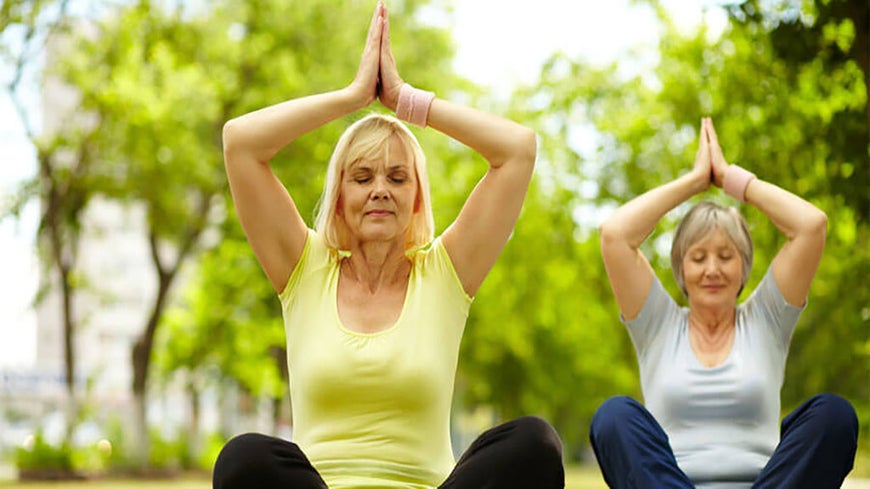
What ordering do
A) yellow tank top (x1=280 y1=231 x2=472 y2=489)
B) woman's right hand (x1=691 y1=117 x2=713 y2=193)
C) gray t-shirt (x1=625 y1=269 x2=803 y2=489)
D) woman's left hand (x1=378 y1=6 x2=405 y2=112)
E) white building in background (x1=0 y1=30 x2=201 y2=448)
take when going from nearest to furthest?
yellow tank top (x1=280 y1=231 x2=472 y2=489), woman's left hand (x1=378 y1=6 x2=405 y2=112), gray t-shirt (x1=625 y1=269 x2=803 y2=489), woman's right hand (x1=691 y1=117 x2=713 y2=193), white building in background (x1=0 y1=30 x2=201 y2=448)

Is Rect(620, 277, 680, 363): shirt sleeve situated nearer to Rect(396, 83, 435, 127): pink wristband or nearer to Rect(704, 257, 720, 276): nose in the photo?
Rect(704, 257, 720, 276): nose

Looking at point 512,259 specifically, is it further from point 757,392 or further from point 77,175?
point 757,392

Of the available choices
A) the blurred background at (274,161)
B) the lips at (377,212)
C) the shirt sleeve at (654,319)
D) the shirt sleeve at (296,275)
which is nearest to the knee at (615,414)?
the shirt sleeve at (654,319)

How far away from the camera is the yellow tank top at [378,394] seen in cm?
279

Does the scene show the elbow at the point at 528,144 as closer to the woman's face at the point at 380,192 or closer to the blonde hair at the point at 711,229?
the woman's face at the point at 380,192

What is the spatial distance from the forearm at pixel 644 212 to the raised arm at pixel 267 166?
0.97 metres

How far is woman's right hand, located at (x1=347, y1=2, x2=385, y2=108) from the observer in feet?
10.1

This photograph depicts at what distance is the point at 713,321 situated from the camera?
11.7 feet

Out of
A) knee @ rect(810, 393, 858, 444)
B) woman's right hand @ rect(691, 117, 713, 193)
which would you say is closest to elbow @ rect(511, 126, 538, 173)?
woman's right hand @ rect(691, 117, 713, 193)

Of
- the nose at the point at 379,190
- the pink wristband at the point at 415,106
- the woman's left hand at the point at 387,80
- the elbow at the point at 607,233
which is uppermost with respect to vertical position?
the woman's left hand at the point at 387,80

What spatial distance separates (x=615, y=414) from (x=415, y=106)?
38.2 inches

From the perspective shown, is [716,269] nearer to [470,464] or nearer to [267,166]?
[470,464]

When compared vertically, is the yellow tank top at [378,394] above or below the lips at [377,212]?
below

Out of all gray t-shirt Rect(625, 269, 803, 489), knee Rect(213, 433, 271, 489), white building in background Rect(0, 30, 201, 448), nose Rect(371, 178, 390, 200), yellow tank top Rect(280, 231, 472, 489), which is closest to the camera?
knee Rect(213, 433, 271, 489)
